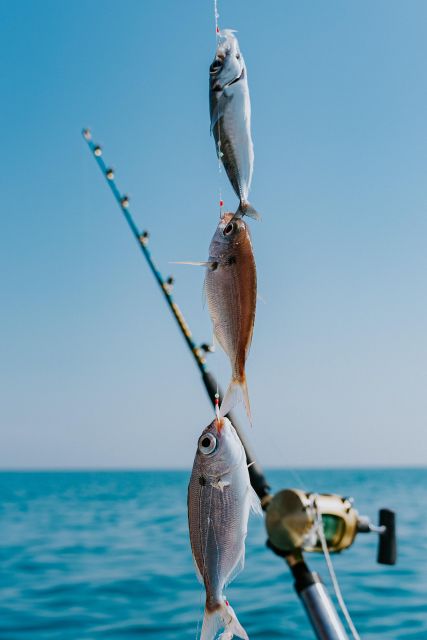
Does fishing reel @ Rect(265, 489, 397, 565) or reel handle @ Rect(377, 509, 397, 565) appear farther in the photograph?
reel handle @ Rect(377, 509, 397, 565)

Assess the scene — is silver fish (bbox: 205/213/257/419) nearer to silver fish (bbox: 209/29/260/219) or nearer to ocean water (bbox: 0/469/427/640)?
silver fish (bbox: 209/29/260/219)

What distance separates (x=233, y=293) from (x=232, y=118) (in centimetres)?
35

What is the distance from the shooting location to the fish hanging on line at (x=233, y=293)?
5.07 ft

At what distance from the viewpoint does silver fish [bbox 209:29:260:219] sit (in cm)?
156

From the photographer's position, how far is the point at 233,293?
158cm

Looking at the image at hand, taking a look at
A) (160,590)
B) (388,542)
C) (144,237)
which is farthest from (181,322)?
(160,590)

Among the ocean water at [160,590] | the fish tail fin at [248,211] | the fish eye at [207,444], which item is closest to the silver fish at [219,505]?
the fish eye at [207,444]

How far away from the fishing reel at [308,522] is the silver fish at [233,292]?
0.92m

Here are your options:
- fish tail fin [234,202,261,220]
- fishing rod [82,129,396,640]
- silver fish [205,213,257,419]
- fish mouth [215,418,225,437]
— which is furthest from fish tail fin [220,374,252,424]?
fishing rod [82,129,396,640]

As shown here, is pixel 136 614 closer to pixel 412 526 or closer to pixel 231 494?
pixel 231 494

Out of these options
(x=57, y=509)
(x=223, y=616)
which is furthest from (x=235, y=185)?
(x=57, y=509)

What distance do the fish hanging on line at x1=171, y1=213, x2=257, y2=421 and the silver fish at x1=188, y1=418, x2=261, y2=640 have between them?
140 mm

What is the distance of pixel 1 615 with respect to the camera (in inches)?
466

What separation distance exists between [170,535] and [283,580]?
9.73 metres
